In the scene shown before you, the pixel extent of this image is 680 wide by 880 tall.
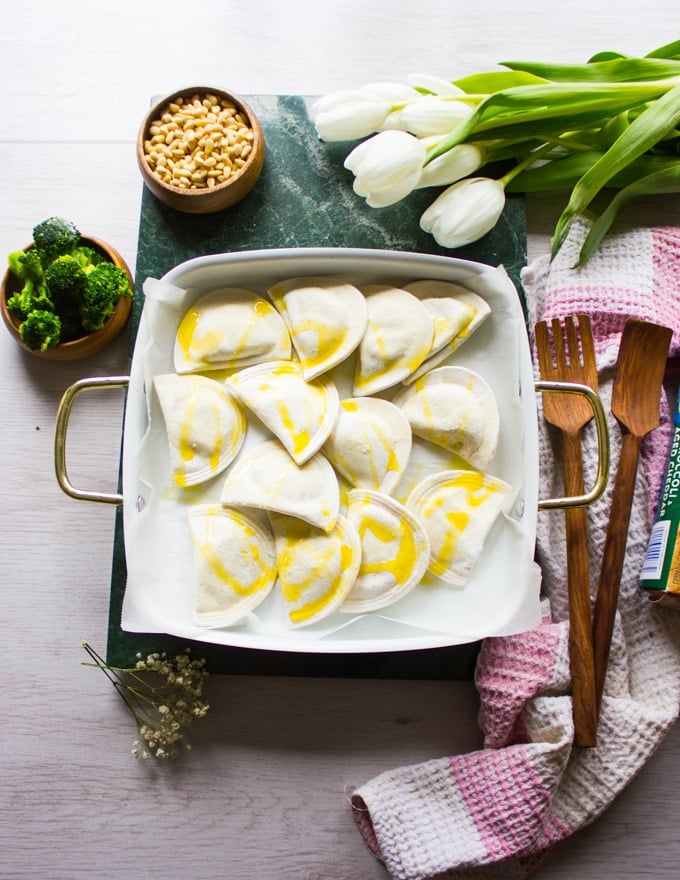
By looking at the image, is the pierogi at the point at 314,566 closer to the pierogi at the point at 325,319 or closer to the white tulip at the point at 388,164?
the pierogi at the point at 325,319

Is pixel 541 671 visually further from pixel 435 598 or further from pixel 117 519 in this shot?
pixel 117 519

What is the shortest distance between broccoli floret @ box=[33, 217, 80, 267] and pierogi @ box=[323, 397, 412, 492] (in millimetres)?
492

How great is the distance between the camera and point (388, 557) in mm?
1132

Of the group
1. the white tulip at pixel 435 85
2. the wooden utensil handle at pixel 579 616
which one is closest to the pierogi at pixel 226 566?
the wooden utensil handle at pixel 579 616

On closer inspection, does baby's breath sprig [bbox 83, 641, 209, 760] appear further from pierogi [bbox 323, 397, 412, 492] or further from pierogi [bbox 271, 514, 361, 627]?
pierogi [bbox 323, 397, 412, 492]

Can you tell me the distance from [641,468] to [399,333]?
45 cm

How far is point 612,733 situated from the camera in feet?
3.79

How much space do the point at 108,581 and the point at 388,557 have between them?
0.48m

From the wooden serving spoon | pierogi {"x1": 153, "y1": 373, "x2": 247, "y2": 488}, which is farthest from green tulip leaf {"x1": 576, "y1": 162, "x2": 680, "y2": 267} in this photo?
pierogi {"x1": 153, "y1": 373, "x2": 247, "y2": 488}

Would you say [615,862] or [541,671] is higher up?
[541,671]

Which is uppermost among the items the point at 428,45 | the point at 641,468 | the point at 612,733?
the point at 428,45

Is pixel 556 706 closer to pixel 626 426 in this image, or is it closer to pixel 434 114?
pixel 626 426

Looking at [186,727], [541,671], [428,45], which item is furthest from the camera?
[428,45]

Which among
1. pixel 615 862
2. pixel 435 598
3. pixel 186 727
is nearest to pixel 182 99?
pixel 435 598
